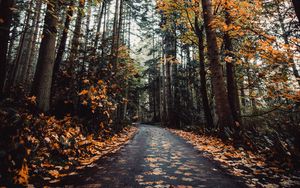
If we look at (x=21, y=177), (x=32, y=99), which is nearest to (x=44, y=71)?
(x=32, y=99)

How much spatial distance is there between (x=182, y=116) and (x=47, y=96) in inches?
514

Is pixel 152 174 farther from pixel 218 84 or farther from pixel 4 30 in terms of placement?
pixel 218 84

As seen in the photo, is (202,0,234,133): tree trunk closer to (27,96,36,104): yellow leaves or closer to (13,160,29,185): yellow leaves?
(13,160,29,185): yellow leaves

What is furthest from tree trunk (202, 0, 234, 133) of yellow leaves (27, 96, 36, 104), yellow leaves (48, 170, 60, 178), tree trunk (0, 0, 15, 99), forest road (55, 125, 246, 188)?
yellow leaves (27, 96, 36, 104)

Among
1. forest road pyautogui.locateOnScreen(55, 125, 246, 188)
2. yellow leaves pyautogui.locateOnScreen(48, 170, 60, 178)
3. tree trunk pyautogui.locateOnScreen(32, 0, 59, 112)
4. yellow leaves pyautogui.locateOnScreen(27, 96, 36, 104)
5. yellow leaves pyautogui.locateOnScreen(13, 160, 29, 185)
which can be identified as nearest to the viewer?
yellow leaves pyautogui.locateOnScreen(13, 160, 29, 185)

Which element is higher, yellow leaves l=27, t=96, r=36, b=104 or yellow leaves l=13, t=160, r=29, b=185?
yellow leaves l=27, t=96, r=36, b=104

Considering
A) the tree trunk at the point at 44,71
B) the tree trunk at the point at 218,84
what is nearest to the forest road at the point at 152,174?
the tree trunk at the point at 44,71

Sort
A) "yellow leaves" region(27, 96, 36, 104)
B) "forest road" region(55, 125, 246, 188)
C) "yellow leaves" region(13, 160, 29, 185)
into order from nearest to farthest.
Answer: "yellow leaves" region(13, 160, 29, 185)
"forest road" region(55, 125, 246, 188)
"yellow leaves" region(27, 96, 36, 104)

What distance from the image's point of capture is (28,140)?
2773 millimetres

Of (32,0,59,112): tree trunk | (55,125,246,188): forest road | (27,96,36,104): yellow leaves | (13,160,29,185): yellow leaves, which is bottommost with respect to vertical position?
(55,125,246,188): forest road

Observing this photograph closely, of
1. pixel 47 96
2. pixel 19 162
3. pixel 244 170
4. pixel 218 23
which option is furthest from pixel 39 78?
pixel 218 23

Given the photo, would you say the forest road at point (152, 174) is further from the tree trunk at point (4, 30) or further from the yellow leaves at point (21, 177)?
the tree trunk at point (4, 30)

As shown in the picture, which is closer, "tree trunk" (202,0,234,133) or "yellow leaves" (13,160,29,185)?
"yellow leaves" (13,160,29,185)

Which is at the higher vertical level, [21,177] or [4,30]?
[4,30]
